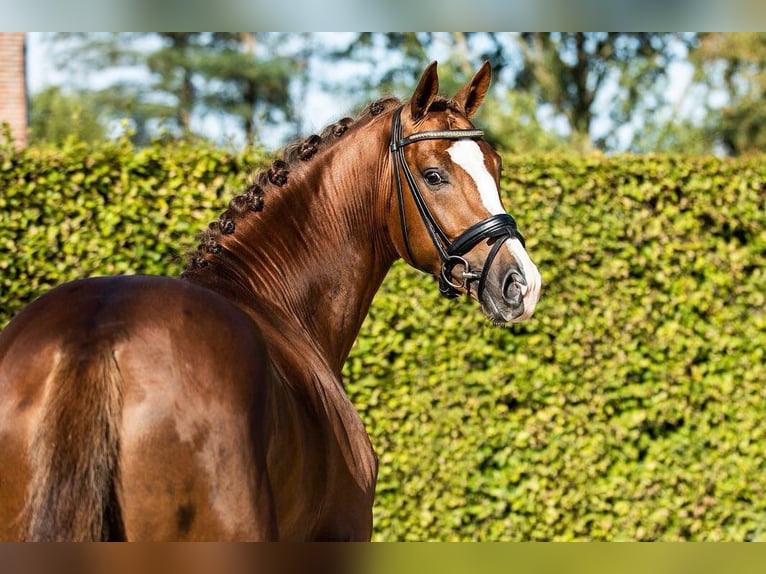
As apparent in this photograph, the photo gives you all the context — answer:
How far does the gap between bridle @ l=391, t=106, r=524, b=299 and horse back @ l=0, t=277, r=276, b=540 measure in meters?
1.13

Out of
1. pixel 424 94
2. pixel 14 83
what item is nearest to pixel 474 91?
pixel 424 94

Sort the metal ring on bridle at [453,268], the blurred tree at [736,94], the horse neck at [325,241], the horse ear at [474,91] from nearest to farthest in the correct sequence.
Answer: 1. the metal ring on bridle at [453,268]
2. the horse neck at [325,241]
3. the horse ear at [474,91]
4. the blurred tree at [736,94]

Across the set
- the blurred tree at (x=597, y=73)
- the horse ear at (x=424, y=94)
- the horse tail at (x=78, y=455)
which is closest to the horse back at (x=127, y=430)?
the horse tail at (x=78, y=455)

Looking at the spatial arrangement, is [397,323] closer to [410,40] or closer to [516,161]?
[516,161]

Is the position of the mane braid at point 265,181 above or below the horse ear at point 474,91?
below

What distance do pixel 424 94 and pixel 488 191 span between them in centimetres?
46

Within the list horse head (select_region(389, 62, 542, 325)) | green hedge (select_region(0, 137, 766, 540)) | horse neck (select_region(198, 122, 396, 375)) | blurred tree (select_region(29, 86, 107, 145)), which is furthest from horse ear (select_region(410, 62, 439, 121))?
blurred tree (select_region(29, 86, 107, 145))

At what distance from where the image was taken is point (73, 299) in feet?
6.97

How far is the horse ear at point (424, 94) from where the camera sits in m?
3.09

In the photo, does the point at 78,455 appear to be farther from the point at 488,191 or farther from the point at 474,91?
the point at 474,91

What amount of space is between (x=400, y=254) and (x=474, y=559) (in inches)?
78.2

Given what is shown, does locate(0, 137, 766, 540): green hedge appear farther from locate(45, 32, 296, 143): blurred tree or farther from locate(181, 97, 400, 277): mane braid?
locate(45, 32, 296, 143): blurred tree

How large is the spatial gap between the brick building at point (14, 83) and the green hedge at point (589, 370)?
22.1 ft

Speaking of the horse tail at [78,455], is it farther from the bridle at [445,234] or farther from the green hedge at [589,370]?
the green hedge at [589,370]
